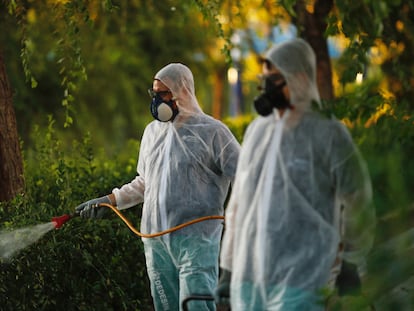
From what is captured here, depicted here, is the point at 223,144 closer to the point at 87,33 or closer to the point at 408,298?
the point at 408,298

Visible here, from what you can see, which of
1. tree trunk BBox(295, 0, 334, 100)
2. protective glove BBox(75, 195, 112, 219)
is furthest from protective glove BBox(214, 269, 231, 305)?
tree trunk BBox(295, 0, 334, 100)

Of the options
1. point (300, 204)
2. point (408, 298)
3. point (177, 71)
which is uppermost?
point (177, 71)

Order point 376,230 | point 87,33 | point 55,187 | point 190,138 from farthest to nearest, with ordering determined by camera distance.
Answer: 1. point 87,33
2. point 55,187
3. point 190,138
4. point 376,230

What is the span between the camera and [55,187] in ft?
27.1

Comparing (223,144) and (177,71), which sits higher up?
(177,71)

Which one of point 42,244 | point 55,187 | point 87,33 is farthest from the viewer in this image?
point 87,33

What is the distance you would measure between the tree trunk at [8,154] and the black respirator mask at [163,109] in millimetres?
1842

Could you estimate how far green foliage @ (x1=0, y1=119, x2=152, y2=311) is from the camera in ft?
21.6

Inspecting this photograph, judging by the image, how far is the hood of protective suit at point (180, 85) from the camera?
250 inches

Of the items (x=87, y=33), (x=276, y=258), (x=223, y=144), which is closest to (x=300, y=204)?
(x=276, y=258)

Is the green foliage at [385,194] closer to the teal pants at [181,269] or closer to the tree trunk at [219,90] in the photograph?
the teal pants at [181,269]

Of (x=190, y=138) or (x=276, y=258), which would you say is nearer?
(x=276, y=258)

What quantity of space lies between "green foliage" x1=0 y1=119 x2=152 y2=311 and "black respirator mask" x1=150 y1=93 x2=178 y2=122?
111cm

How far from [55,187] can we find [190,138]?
229 cm
